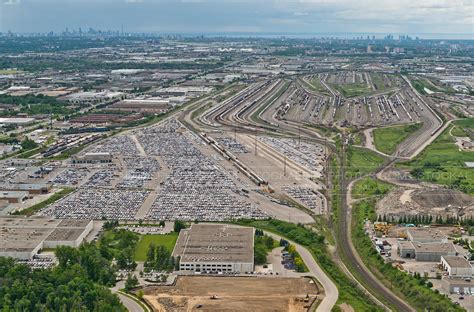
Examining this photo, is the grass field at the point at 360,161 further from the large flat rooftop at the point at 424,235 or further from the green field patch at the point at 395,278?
the large flat rooftop at the point at 424,235

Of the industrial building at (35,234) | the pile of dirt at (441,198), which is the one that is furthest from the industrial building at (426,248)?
the industrial building at (35,234)

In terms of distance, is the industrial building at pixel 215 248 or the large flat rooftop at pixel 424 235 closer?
the industrial building at pixel 215 248

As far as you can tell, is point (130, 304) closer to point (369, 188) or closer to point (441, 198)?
point (369, 188)

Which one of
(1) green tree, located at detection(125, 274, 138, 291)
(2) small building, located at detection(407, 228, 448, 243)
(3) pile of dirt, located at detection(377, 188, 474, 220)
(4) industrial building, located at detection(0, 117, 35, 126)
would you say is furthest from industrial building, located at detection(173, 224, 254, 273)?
(4) industrial building, located at detection(0, 117, 35, 126)

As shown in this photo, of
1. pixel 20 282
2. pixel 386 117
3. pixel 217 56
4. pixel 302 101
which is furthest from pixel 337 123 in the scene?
pixel 217 56

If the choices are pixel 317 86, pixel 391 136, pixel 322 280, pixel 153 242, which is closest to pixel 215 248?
pixel 153 242

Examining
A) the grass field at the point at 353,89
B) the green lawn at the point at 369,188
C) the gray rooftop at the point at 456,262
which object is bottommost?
the gray rooftop at the point at 456,262
